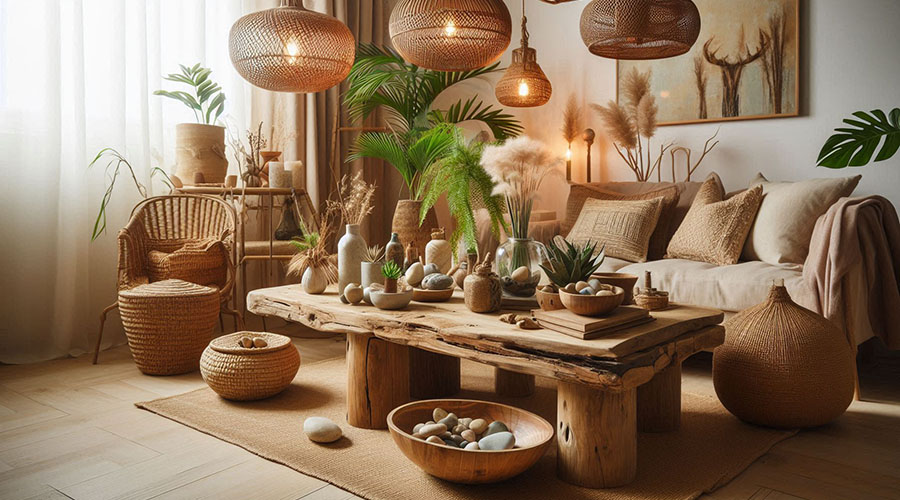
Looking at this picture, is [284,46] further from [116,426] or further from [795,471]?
[795,471]

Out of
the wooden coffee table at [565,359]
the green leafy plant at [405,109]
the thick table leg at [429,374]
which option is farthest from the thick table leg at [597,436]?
the green leafy plant at [405,109]

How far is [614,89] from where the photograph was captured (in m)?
4.34

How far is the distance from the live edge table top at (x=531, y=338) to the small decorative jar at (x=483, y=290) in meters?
0.03

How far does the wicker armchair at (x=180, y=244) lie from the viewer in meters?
3.23

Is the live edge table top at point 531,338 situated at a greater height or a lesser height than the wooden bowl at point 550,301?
lesser

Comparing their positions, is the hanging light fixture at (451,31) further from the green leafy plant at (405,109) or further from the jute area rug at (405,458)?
the green leafy plant at (405,109)

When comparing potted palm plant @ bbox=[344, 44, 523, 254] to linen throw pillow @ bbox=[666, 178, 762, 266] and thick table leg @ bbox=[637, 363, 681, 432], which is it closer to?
linen throw pillow @ bbox=[666, 178, 762, 266]

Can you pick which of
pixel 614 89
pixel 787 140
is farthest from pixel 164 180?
pixel 787 140

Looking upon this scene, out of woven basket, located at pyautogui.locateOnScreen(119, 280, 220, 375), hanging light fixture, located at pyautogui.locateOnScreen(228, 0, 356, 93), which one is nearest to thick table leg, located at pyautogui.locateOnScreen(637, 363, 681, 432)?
hanging light fixture, located at pyautogui.locateOnScreen(228, 0, 356, 93)

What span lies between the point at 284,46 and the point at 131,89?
5.41 feet

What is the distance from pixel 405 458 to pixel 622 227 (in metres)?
1.97

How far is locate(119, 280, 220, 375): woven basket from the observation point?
2.92 metres

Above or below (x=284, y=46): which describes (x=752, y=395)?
below

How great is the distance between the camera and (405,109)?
4465mm
